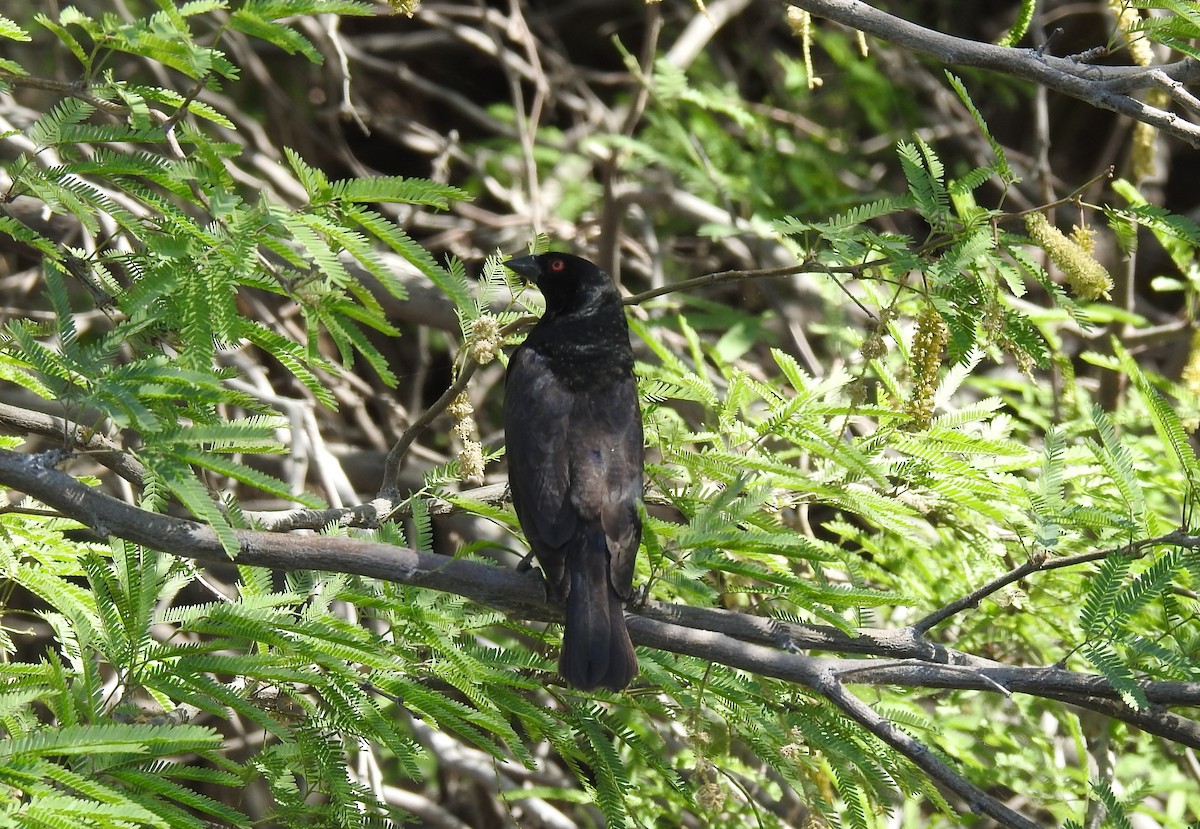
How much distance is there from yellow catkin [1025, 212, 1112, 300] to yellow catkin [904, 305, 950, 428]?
0.30 metres

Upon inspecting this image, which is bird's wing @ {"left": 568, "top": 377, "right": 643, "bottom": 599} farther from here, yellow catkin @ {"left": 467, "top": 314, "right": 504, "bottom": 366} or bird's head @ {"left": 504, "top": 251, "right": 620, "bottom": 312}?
yellow catkin @ {"left": 467, "top": 314, "right": 504, "bottom": 366}

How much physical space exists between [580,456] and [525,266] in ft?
2.30

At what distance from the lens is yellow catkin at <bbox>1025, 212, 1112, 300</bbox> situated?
8.91 feet

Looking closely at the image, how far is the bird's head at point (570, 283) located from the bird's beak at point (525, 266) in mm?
153

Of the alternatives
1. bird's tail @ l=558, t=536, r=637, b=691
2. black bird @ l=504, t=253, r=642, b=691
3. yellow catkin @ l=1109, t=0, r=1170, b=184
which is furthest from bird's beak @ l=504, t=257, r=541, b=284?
yellow catkin @ l=1109, t=0, r=1170, b=184

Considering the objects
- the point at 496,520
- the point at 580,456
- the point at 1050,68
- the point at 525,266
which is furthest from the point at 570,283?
the point at 1050,68

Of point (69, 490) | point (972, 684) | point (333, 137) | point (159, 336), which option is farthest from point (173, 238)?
point (333, 137)

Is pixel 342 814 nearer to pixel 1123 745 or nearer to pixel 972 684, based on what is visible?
pixel 972 684

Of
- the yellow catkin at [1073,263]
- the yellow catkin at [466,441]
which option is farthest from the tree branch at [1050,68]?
the yellow catkin at [466,441]

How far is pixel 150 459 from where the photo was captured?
7.80ft

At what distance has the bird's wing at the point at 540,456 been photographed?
3.29 meters

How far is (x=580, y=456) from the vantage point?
3.60 metres

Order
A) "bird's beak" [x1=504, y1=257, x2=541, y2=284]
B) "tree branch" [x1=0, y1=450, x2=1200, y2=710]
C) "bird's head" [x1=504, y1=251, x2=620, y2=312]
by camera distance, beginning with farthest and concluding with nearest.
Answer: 1. "bird's head" [x1=504, y1=251, x2=620, y2=312]
2. "bird's beak" [x1=504, y1=257, x2=541, y2=284]
3. "tree branch" [x1=0, y1=450, x2=1200, y2=710]

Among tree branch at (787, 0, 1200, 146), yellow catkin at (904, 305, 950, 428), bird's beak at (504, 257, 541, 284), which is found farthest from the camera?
bird's beak at (504, 257, 541, 284)
